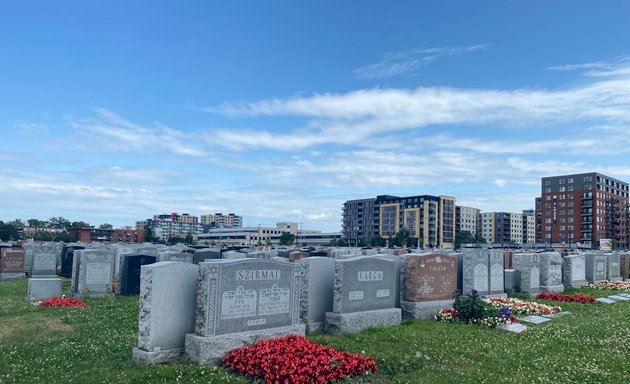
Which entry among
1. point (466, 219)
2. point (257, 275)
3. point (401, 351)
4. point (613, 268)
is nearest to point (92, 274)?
point (257, 275)

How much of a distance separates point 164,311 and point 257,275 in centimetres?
177

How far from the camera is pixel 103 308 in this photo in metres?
14.8

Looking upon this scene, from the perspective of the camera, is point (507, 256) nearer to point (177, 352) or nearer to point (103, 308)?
point (103, 308)

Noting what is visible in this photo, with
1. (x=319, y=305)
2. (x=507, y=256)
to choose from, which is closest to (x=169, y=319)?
(x=319, y=305)

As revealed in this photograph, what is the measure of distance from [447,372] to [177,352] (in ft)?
14.9

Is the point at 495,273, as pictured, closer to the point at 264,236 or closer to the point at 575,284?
the point at 575,284

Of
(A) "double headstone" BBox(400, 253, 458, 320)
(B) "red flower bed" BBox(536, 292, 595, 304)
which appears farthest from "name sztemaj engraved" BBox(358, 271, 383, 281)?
(B) "red flower bed" BBox(536, 292, 595, 304)

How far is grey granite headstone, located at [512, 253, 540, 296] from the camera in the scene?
62.7ft

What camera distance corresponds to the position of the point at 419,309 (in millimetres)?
13430

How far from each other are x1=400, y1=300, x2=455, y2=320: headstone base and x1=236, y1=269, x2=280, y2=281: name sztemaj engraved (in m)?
5.17

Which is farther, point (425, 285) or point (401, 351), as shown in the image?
point (425, 285)

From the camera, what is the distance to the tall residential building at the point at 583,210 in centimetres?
10350

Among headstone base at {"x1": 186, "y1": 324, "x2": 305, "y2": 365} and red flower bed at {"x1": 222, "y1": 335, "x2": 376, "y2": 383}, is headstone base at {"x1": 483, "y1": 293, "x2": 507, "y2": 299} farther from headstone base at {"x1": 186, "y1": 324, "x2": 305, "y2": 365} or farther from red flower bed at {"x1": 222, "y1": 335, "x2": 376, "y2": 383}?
headstone base at {"x1": 186, "y1": 324, "x2": 305, "y2": 365}

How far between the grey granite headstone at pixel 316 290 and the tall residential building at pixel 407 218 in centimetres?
11423
